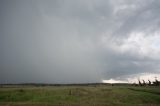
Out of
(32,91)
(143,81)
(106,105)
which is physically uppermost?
(143,81)

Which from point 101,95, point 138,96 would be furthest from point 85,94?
point 138,96

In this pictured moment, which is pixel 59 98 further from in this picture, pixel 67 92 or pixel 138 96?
pixel 138 96

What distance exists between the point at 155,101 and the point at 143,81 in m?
91.9

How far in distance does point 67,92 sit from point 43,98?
47.0 ft

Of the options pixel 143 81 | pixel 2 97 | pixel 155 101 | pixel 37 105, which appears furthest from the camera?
pixel 143 81

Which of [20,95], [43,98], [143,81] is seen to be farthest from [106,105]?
[143,81]

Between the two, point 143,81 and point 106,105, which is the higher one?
point 143,81

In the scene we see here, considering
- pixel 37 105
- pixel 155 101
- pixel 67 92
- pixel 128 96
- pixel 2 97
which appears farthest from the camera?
pixel 67 92

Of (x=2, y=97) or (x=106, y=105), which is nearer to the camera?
(x=106, y=105)

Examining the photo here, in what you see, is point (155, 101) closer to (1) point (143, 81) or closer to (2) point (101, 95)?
(2) point (101, 95)

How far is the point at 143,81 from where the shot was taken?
170750mm

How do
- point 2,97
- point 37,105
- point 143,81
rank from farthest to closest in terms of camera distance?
1. point 143,81
2. point 2,97
3. point 37,105

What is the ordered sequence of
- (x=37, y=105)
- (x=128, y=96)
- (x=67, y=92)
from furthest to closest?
(x=67, y=92) → (x=128, y=96) → (x=37, y=105)

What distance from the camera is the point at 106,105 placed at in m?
62.8
